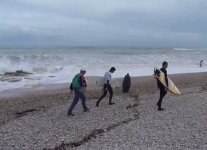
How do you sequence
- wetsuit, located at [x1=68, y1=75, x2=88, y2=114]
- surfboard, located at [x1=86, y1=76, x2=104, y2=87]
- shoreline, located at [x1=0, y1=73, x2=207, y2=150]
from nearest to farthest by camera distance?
shoreline, located at [x1=0, y1=73, x2=207, y2=150], wetsuit, located at [x1=68, y1=75, x2=88, y2=114], surfboard, located at [x1=86, y1=76, x2=104, y2=87]

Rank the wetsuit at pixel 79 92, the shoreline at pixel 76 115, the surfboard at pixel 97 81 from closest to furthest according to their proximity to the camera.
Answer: the shoreline at pixel 76 115, the wetsuit at pixel 79 92, the surfboard at pixel 97 81

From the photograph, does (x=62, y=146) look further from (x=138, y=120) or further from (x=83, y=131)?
(x=138, y=120)

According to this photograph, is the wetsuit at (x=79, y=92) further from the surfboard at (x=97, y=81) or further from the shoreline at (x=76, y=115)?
the surfboard at (x=97, y=81)

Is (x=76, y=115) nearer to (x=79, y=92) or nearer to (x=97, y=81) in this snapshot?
(x=79, y=92)

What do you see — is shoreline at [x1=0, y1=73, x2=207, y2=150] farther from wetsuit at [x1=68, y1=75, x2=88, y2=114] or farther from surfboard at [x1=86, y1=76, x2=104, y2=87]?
surfboard at [x1=86, y1=76, x2=104, y2=87]

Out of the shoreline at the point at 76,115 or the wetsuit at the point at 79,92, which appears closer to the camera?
the shoreline at the point at 76,115

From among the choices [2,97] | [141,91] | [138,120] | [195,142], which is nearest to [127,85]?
[141,91]

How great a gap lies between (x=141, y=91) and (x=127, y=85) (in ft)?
2.60

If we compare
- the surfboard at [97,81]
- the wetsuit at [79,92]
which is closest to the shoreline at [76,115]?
the wetsuit at [79,92]

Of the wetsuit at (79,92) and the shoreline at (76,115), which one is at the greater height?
the wetsuit at (79,92)

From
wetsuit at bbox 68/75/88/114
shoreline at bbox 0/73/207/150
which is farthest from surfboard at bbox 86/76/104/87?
wetsuit at bbox 68/75/88/114

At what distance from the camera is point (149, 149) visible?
32.3 feet

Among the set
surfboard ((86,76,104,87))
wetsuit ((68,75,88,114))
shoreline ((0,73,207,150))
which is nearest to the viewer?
shoreline ((0,73,207,150))

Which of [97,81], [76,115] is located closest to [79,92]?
[76,115]
